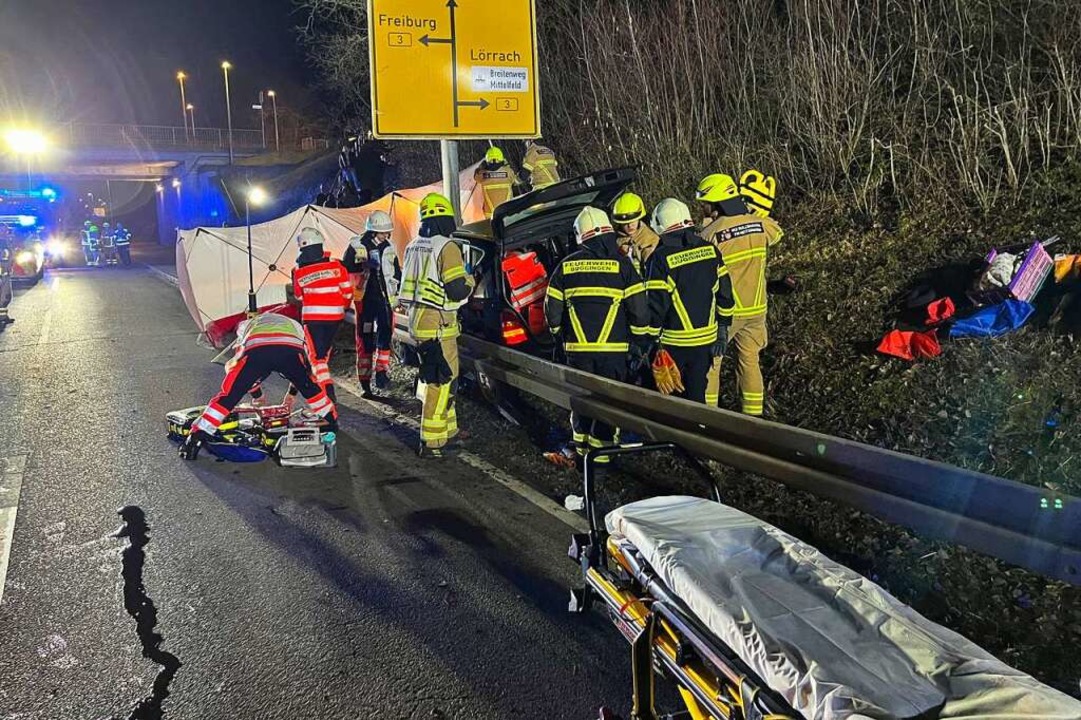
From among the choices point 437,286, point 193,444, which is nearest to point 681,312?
point 437,286

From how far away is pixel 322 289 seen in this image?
24.8ft

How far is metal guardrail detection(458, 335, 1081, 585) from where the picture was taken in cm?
254

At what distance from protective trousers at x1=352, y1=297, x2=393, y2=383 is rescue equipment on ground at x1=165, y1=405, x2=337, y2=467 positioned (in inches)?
85.3

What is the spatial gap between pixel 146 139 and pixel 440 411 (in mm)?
57032

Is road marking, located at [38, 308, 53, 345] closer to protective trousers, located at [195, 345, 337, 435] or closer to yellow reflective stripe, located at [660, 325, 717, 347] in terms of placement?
protective trousers, located at [195, 345, 337, 435]

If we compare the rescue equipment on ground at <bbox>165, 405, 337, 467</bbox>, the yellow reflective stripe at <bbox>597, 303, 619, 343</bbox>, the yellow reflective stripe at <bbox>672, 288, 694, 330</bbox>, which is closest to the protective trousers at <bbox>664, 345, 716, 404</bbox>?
the yellow reflective stripe at <bbox>672, 288, 694, 330</bbox>

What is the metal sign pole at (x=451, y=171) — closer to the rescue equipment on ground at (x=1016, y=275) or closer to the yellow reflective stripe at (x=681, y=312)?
the yellow reflective stripe at (x=681, y=312)

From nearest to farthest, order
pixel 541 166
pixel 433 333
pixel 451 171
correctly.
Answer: pixel 433 333 → pixel 451 171 → pixel 541 166

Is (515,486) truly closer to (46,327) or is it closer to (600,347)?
(600,347)

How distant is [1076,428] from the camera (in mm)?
4242

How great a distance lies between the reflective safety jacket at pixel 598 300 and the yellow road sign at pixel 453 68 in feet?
13.0

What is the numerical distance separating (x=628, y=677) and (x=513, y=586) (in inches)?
35.6

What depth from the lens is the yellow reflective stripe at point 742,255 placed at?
5.65 m

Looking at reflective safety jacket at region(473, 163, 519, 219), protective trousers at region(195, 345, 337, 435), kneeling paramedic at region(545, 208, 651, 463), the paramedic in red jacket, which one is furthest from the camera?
reflective safety jacket at region(473, 163, 519, 219)
